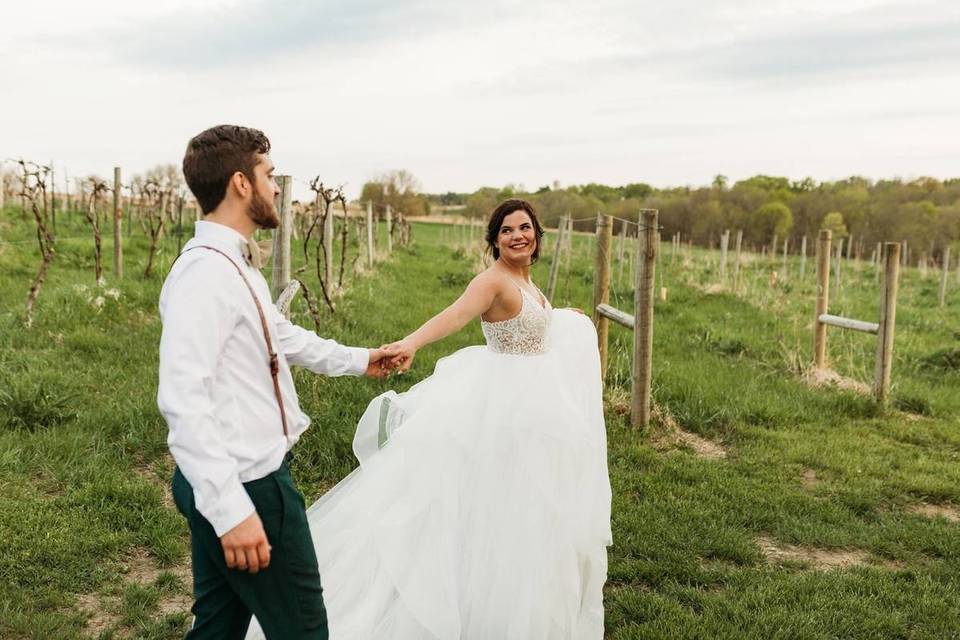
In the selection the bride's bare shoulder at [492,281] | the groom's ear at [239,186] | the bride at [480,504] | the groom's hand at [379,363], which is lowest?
the bride at [480,504]

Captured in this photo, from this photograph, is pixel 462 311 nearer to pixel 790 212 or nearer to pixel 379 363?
pixel 379 363

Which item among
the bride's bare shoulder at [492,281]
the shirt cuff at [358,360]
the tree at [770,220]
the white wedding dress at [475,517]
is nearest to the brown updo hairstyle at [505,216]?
the bride's bare shoulder at [492,281]

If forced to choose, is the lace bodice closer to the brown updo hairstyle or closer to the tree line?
the brown updo hairstyle

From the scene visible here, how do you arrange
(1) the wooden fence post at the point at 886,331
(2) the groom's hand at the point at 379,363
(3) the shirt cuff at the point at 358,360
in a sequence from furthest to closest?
(1) the wooden fence post at the point at 886,331 → (2) the groom's hand at the point at 379,363 → (3) the shirt cuff at the point at 358,360

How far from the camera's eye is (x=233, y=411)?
1987mm

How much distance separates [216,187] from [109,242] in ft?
60.3

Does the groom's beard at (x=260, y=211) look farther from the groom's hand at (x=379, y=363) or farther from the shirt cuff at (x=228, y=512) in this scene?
the groom's hand at (x=379, y=363)

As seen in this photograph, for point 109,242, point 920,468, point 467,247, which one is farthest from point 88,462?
point 467,247

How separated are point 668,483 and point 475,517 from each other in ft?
8.34

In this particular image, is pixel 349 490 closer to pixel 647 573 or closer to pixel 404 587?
pixel 404 587

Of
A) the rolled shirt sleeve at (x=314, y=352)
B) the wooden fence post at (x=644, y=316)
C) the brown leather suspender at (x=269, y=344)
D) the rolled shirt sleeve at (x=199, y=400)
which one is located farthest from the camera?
the wooden fence post at (x=644, y=316)

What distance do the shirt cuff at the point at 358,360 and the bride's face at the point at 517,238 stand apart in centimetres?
110

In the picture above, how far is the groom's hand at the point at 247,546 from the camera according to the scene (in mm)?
1861

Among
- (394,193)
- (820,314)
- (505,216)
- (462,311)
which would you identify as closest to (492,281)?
(462,311)
